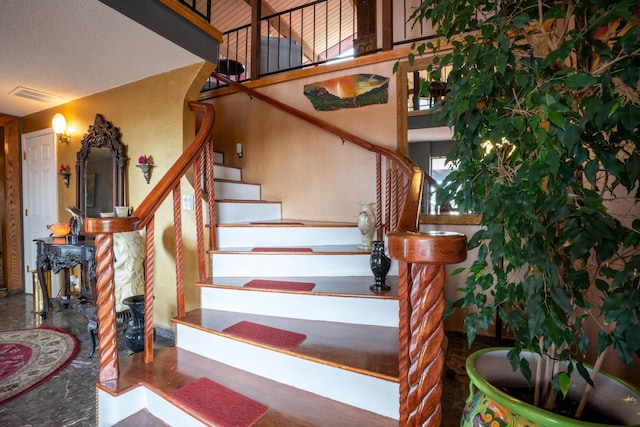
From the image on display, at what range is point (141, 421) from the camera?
1421mm

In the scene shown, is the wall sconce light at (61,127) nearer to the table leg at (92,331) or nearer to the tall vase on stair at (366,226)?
the table leg at (92,331)

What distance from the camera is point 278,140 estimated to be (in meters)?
3.66

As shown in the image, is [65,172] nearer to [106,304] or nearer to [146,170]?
[146,170]

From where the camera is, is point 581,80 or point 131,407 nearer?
point 581,80

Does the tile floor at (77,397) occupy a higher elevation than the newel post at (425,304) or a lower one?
lower

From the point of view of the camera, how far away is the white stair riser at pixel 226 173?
11.0 ft

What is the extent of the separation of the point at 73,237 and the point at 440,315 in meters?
3.67

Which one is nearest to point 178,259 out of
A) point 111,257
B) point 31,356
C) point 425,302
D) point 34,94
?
point 111,257

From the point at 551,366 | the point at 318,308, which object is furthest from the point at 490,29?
the point at 318,308

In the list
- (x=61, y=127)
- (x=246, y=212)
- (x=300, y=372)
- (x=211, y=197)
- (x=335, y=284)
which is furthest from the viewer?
(x=61, y=127)

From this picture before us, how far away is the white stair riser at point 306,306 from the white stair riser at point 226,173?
1.69m

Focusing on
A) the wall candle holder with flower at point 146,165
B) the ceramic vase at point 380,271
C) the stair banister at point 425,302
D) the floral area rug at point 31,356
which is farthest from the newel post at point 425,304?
the wall candle holder with flower at point 146,165

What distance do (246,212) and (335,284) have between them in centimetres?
138

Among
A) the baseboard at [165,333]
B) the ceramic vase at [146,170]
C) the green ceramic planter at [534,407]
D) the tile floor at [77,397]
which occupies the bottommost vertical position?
the tile floor at [77,397]
